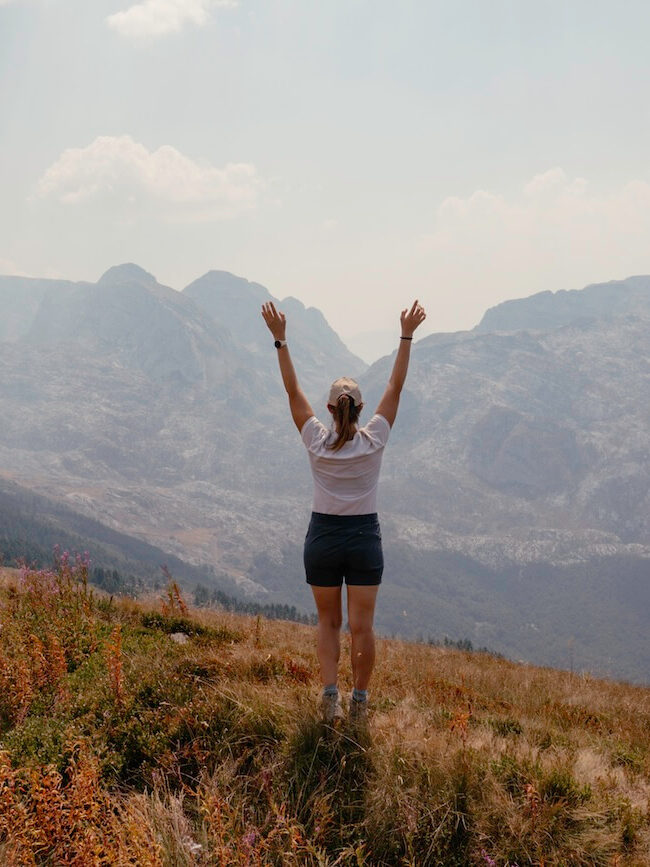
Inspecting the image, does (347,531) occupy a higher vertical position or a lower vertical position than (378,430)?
lower

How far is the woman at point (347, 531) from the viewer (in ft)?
16.4

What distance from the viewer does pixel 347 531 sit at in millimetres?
5039

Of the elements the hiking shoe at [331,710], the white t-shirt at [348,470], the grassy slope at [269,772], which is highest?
the white t-shirt at [348,470]

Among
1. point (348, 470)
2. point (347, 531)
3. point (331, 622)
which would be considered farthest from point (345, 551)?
point (331, 622)

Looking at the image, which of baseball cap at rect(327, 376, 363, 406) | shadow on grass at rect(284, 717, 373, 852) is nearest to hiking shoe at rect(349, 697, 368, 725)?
shadow on grass at rect(284, 717, 373, 852)

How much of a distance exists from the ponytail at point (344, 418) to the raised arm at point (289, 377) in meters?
0.36

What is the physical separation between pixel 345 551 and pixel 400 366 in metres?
1.69

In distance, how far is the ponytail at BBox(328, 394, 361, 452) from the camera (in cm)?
502

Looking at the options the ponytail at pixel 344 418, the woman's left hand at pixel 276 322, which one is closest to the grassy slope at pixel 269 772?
the ponytail at pixel 344 418

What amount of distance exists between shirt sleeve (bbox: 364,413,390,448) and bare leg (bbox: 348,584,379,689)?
1.20 meters

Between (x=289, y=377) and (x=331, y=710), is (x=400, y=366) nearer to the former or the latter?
(x=289, y=377)

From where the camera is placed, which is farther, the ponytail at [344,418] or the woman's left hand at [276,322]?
the woman's left hand at [276,322]

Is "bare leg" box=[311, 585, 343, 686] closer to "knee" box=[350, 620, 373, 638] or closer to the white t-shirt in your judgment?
"knee" box=[350, 620, 373, 638]

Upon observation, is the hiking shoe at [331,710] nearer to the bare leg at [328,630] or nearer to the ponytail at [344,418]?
the bare leg at [328,630]
